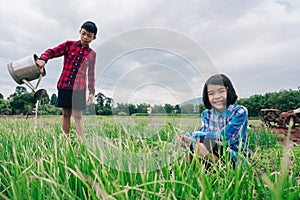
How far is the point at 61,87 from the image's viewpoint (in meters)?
3.60

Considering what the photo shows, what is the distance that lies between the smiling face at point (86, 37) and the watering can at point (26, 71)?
0.74 meters

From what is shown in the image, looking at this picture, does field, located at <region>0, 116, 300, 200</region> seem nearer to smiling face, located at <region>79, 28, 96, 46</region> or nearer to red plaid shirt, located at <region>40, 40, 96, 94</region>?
red plaid shirt, located at <region>40, 40, 96, 94</region>

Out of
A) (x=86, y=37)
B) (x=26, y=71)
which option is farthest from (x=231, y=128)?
(x=26, y=71)

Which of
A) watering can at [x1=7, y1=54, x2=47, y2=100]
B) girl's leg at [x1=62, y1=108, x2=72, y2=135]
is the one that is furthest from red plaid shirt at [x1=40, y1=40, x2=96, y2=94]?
girl's leg at [x1=62, y1=108, x2=72, y2=135]

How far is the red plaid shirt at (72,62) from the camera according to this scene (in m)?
3.56

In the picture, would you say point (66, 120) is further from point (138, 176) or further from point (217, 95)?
point (138, 176)

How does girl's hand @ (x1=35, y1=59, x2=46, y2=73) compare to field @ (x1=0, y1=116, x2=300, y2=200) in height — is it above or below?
above

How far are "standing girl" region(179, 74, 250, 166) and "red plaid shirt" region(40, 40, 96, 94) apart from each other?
188cm

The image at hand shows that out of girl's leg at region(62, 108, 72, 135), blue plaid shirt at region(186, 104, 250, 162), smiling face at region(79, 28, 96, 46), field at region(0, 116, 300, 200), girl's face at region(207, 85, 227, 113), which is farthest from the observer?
girl's leg at region(62, 108, 72, 135)

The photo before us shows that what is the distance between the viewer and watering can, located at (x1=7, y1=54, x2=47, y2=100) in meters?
3.56

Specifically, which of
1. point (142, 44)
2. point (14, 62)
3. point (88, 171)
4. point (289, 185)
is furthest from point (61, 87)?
point (289, 185)

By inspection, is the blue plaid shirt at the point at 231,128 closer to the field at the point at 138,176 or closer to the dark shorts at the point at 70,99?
the field at the point at 138,176

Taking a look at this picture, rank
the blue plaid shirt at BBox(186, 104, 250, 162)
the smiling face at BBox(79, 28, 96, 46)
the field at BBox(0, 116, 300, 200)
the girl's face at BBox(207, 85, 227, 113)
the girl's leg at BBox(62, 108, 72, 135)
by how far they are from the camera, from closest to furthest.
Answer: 1. the field at BBox(0, 116, 300, 200)
2. the blue plaid shirt at BBox(186, 104, 250, 162)
3. the girl's face at BBox(207, 85, 227, 113)
4. the smiling face at BBox(79, 28, 96, 46)
5. the girl's leg at BBox(62, 108, 72, 135)

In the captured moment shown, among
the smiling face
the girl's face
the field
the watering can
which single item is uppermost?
the smiling face
